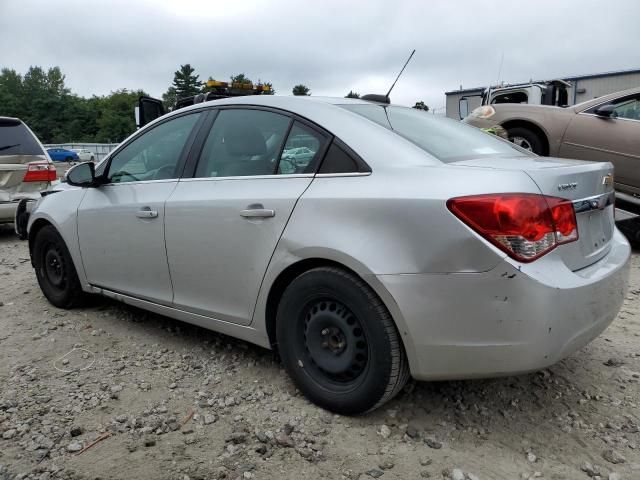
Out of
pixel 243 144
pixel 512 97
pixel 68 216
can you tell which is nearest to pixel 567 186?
pixel 243 144

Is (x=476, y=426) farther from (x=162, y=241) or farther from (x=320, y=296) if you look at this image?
(x=162, y=241)

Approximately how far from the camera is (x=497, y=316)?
2104mm

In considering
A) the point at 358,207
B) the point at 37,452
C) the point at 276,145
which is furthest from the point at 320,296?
the point at 37,452

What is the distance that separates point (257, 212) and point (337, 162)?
1.56 feet

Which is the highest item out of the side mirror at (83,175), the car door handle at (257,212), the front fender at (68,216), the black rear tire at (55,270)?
the side mirror at (83,175)

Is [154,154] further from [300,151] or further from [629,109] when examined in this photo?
[629,109]

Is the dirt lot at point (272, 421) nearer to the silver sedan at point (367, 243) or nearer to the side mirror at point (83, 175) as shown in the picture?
the silver sedan at point (367, 243)

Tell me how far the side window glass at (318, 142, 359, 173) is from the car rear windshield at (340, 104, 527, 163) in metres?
0.29

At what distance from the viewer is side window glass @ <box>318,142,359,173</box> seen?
2537 millimetres

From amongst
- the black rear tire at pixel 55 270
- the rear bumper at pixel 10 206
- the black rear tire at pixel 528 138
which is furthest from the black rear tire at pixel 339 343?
the rear bumper at pixel 10 206

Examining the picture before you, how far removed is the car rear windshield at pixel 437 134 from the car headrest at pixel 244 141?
1.65ft

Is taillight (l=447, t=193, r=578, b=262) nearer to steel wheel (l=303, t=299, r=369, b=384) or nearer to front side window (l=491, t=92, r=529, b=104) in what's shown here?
steel wheel (l=303, t=299, r=369, b=384)

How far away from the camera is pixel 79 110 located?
87.8 meters

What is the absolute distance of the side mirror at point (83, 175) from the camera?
12.7 ft
